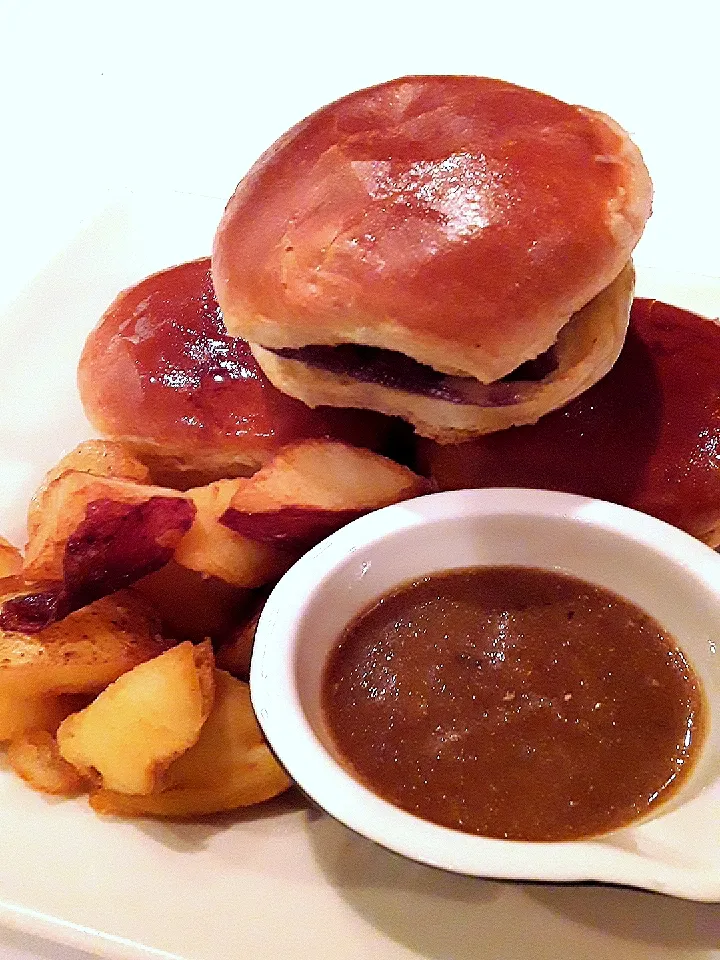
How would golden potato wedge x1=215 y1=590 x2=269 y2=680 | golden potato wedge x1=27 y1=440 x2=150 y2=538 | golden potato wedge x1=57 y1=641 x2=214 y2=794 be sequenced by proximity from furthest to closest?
golden potato wedge x1=27 y1=440 x2=150 y2=538 → golden potato wedge x1=215 y1=590 x2=269 y2=680 → golden potato wedge x1=57 y1=641 x2=214 y2=794

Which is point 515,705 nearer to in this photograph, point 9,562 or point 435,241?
point 435,241

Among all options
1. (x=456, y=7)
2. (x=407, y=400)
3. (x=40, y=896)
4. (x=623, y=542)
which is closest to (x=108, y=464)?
(x=407, y=400)

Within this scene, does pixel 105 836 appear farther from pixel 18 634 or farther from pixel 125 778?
pixel 18 634

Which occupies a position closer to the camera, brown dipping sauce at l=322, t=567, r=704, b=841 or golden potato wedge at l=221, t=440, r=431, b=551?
brown dipping sauce at l=322, t=567, r=704, b=841

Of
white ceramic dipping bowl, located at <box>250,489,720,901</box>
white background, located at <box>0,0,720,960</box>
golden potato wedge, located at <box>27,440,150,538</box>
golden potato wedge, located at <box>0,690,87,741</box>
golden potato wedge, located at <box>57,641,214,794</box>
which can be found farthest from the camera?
white background, located at <box>0,0,720,960</box>

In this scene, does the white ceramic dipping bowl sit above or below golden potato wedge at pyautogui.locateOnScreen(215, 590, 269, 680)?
above

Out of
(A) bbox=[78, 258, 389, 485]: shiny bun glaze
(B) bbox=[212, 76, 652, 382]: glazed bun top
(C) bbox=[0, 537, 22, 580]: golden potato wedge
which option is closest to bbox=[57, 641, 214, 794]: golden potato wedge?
(C) bbox=[0, 537, 22, 580]: golden potato wedge

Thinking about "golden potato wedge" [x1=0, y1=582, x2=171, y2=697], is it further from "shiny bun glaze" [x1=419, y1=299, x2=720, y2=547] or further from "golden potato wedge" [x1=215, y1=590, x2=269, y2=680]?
"shiny bun glaze" [x1=419, y1=299, x2=720, y2=547]
